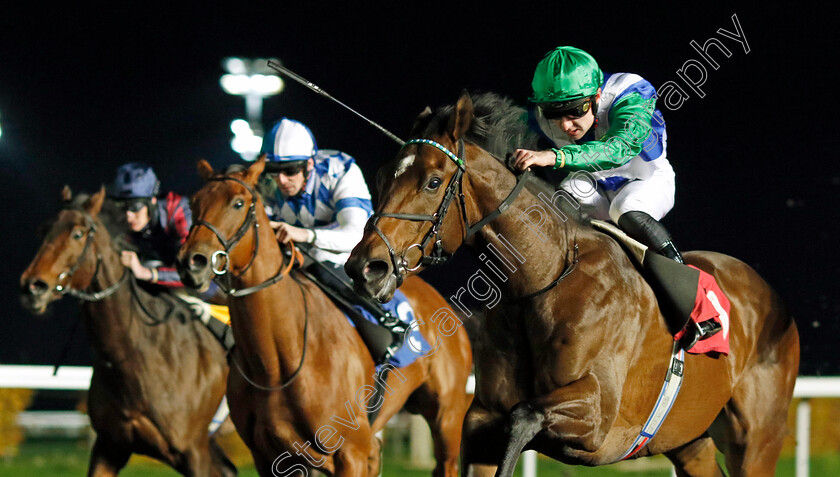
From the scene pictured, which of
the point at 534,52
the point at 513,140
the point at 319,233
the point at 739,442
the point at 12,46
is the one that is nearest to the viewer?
the point at 513,140

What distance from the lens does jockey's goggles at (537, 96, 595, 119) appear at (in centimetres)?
285

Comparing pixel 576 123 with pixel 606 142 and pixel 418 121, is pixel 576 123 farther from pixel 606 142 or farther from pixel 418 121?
pixel 418 121

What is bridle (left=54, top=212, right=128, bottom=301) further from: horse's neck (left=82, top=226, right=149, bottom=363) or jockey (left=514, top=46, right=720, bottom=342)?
jockey (left=514, top=46, right=720, bottom=342)

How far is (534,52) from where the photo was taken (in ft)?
36.0

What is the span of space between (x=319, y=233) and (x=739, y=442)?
1.95 metres

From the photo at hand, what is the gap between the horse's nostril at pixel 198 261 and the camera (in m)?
3.43

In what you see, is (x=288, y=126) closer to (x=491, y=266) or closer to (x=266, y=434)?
(x=266, y=434)

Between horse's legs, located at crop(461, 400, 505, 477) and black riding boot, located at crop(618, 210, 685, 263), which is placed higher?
black riding boot, located at crop(618, 210, 685, 263)

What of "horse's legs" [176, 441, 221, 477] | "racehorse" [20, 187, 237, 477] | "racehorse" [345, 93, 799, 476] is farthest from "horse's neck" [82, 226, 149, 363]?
"racehorse" [345, 93, 799, 476]

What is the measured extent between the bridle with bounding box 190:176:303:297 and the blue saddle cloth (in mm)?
567

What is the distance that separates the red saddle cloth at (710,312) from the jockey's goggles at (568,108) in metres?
0.70

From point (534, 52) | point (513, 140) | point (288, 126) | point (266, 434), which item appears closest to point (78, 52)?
point (534, 52)

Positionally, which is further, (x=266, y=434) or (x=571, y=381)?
(x=266, y=434)

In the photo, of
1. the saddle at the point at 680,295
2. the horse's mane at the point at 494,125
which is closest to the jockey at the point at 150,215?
the horse's mane at the point at 494,125
